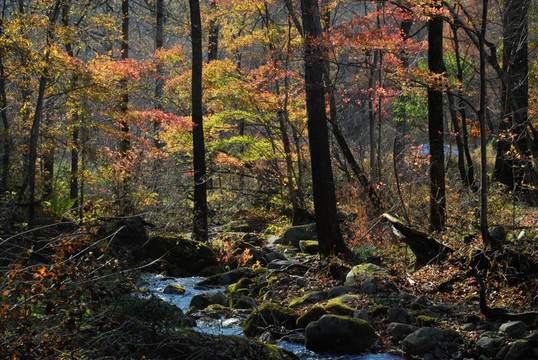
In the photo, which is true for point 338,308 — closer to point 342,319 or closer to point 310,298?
point 342,319

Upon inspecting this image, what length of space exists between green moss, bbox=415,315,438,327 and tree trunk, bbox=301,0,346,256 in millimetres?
3252

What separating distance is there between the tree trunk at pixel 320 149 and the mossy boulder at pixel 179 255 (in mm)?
3063

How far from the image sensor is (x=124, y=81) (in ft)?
47.6

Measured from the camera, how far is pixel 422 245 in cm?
823

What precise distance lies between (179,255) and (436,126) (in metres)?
6.04

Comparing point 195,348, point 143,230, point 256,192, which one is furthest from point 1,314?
point 256,192

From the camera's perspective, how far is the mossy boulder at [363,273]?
815 centimetres

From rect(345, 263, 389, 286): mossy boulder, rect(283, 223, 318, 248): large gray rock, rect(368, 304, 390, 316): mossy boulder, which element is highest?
rect(283, 223, 318, 248): large gray rock

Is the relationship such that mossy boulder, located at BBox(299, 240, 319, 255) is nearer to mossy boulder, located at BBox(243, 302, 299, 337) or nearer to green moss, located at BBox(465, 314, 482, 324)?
mossy boulder, located at BBox(243, 302, 299, 337)

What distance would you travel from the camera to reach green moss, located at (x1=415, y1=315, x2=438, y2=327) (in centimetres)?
612

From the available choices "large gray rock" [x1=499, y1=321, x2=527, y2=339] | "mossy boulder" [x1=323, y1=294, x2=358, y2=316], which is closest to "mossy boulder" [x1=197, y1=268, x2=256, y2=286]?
"mossy boulder" [x1=323, y1=294, x2=358, y2=316]

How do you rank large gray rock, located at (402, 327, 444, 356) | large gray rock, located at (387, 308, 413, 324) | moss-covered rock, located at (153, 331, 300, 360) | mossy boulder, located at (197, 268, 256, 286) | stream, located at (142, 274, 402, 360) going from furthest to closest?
mossy boulder, located at (197, 268, 256, 286), large gray rock, located at (387, 308, 413, 324), stream, located at (142, 274, 402, 360), large gray rock, located at (402, 327, 444, 356), moss-covered rock, located at (153, 331, 300, 360)

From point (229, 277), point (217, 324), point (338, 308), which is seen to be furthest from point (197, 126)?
point (338, 308)

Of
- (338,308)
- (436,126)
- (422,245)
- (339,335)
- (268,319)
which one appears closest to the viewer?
(339,335)
